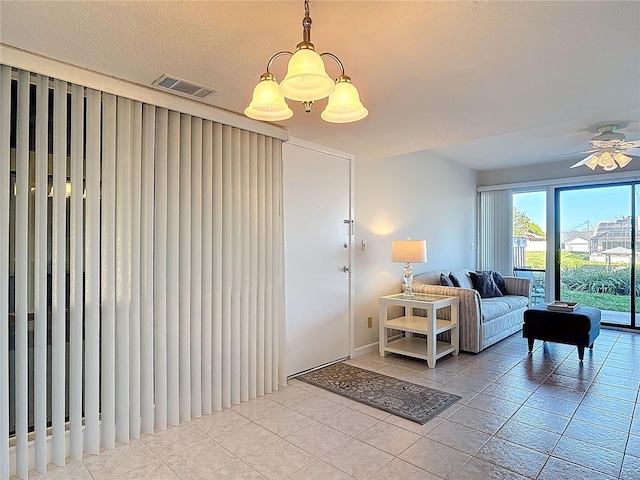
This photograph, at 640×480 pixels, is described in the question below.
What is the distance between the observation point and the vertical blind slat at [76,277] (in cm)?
225

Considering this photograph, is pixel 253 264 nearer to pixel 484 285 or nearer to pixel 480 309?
pixel 480 309

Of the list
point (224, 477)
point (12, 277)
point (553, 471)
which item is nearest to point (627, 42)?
point (553, 471)

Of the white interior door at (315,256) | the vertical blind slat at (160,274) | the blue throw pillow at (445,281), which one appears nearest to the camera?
the vertical blind slat at (160,274)

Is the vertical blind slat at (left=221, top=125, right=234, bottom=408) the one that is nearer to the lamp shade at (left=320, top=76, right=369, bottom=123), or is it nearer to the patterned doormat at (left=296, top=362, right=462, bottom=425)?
the patterned doormat at (left=296, top=362, right=462, bottom=425)

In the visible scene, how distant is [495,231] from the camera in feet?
22.7

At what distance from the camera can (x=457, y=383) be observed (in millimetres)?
3484

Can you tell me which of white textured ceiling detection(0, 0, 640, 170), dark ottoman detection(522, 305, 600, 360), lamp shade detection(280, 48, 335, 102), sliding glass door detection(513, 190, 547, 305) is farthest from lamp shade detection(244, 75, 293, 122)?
sliding glass door detection(513, 190, 547, 305)

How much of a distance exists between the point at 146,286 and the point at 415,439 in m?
2.04

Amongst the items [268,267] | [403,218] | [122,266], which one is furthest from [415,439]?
[403,218]

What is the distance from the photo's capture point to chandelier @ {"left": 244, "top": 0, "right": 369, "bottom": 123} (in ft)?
4.56

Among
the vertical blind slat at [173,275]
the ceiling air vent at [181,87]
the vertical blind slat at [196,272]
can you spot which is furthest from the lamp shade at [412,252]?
the ceiling air vent at [181,87]

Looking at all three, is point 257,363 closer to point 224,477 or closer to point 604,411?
point 224,477

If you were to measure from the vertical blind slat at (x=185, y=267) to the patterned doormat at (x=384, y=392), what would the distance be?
119 centimetres

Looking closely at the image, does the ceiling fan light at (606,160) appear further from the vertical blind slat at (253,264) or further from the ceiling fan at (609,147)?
the vertical blind slat at (253,264)
